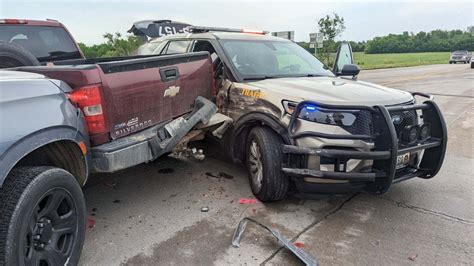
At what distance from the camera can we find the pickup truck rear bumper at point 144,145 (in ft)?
9.89

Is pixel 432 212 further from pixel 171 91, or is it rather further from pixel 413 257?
pixel 171 91

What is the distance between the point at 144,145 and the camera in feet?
11.1

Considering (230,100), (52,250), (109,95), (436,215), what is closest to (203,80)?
(230,100)

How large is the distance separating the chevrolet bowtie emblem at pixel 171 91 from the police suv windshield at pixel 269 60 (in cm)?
100

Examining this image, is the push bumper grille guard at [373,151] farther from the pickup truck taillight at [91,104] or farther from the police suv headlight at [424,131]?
the pickup truck taillight at [91,104]

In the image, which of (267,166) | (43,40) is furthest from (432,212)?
(43,40)

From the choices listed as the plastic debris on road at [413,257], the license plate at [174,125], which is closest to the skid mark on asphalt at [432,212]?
the plastic debris on road at [413,257]

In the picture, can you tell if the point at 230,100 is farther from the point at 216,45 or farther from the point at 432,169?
the point at 432,169

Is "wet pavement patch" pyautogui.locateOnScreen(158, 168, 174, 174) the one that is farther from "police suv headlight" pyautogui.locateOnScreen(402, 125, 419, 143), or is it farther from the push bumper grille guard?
"police suv headlight" pyautogui.locateOnScreen(402, 125, 419, 143)

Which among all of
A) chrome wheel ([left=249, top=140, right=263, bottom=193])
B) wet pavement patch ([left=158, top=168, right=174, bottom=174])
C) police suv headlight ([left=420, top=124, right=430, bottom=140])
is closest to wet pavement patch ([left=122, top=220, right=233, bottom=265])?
chrome wheel ([left=249, top=140, right=263, bottom=193])

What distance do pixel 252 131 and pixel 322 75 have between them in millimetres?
1596

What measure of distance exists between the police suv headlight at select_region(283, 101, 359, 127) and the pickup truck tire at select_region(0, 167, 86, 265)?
2.09 metres

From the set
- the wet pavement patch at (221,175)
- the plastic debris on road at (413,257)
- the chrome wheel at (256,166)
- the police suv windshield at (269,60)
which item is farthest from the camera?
the wet pavement patch at (221,175)

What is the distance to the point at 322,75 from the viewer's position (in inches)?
205
